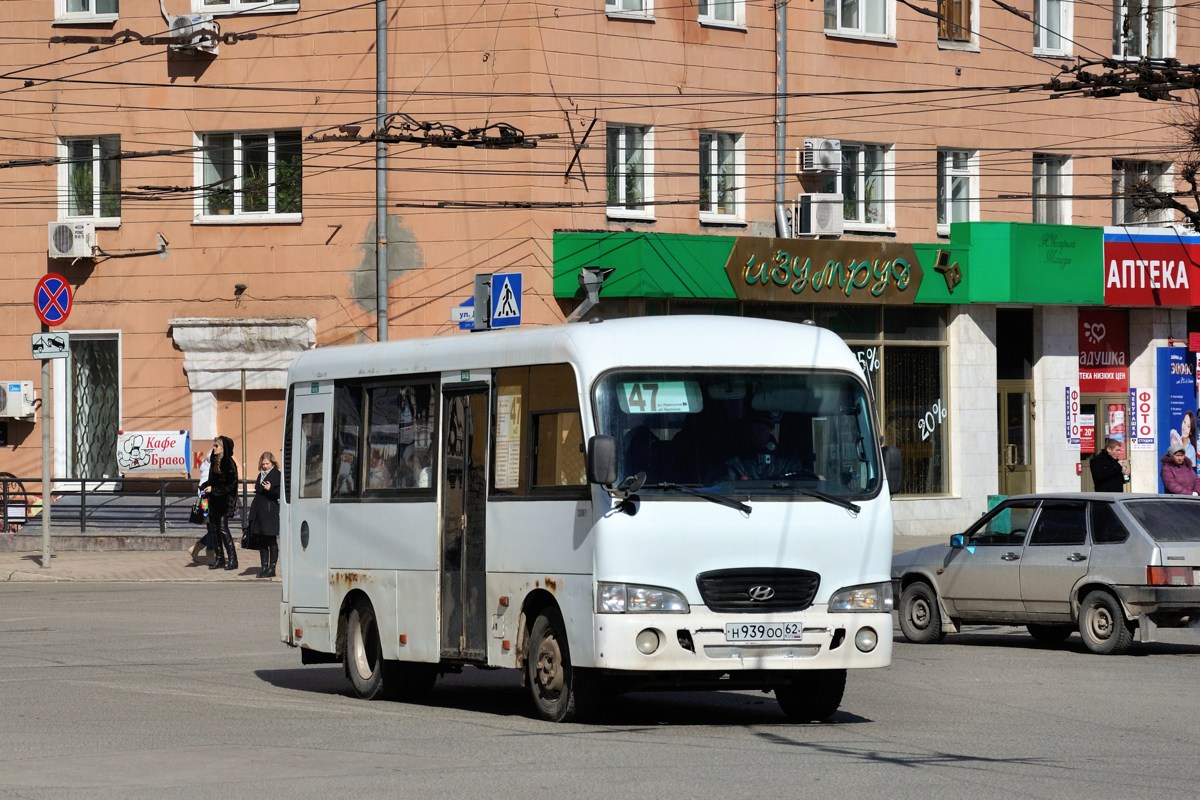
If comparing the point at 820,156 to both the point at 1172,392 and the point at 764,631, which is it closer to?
the point at 1172,392

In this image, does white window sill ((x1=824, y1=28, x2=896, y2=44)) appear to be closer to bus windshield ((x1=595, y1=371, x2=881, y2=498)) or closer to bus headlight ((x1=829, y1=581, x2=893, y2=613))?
bus windshield ((x1=595, y1=371, x2=881, y2=498))

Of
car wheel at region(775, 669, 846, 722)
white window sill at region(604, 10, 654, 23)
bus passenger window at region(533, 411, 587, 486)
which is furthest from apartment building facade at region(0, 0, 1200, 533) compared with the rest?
car wheel at region(775, 669, 846, 722)

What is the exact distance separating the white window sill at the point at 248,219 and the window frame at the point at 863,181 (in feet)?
30.0

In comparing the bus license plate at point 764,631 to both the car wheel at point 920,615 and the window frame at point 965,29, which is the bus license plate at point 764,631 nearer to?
the car wheel at point 920,615

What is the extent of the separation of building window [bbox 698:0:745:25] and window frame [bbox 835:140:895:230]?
9.66 feet

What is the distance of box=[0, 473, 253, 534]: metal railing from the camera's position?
106 feet

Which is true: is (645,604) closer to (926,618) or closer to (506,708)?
(506,708)

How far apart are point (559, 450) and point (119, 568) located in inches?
694

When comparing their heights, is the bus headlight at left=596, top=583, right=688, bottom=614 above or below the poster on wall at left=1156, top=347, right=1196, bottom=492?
below

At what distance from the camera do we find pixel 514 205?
1218 inches

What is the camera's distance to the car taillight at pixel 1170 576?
1739cm

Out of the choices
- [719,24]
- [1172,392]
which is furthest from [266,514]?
[1172,392]

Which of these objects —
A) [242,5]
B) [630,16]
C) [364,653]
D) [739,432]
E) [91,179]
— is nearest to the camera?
[739,432]

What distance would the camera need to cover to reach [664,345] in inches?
500
